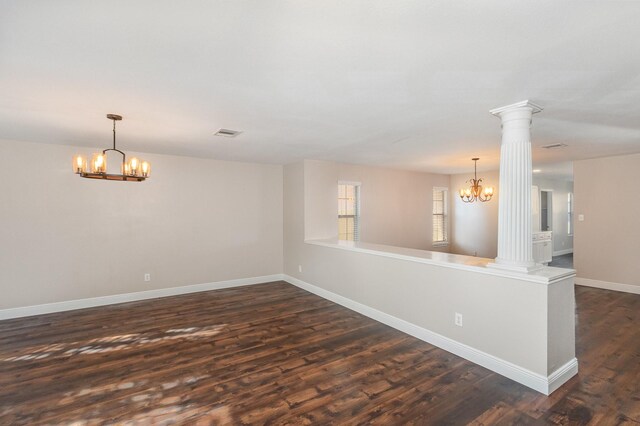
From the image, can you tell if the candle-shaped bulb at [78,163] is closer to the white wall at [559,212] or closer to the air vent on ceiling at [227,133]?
the air vent on ceiling at [227,133]

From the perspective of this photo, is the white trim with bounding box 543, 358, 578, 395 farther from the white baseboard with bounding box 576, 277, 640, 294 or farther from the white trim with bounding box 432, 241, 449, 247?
the white trim with bounding box 432, 241, 449, 247

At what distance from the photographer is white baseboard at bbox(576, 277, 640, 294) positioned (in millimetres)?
5406

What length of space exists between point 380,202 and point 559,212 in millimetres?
6962

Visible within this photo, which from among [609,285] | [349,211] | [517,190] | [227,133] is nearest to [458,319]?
[517,190]

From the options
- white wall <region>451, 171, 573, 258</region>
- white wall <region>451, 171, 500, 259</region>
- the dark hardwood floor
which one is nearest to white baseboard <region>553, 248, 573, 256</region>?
white wall <region>451, 171, 573, 258</region>

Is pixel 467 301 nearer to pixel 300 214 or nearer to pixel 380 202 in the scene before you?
pixel 300 214

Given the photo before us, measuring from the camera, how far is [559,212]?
10094mm

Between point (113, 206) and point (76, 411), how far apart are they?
3415mm

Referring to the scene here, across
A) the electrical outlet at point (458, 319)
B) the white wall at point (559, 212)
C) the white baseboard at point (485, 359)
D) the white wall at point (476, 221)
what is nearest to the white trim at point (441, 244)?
the white wall at point (476, 221)

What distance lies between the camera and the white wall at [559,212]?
32.3 feet

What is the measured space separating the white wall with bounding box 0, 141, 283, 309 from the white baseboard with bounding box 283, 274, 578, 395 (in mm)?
2834

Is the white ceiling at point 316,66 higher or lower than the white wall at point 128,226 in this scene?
higher

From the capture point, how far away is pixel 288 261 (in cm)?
650

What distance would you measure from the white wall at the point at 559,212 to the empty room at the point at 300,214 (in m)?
4.27
